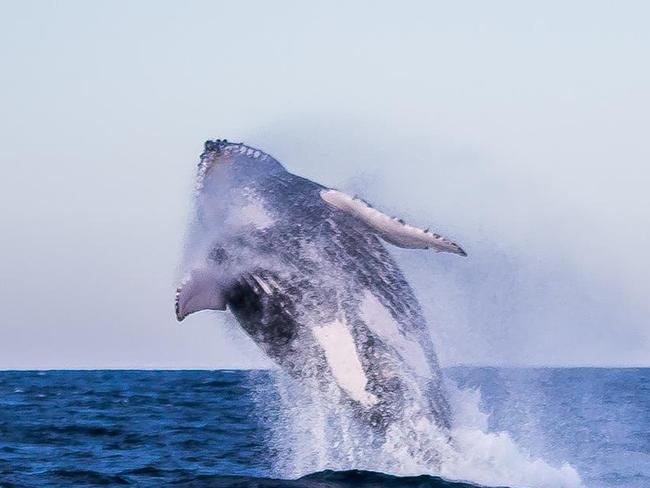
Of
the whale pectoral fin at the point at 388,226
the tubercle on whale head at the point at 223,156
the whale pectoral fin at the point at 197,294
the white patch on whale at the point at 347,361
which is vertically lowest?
the white patch on whale at the point at 347,361

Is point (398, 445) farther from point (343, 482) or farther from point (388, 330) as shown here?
point (388, 330)

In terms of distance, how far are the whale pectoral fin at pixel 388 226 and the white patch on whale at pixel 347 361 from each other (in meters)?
1.00

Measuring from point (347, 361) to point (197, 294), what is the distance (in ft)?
5.14

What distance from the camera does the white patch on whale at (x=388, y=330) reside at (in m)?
11.4

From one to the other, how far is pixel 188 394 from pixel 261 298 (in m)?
28.5

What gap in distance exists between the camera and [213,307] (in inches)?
454

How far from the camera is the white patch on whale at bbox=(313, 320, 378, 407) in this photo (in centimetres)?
1129

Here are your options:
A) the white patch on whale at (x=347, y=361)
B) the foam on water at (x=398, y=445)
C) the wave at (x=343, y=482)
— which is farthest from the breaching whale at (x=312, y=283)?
the wave at (x=343, y=482)

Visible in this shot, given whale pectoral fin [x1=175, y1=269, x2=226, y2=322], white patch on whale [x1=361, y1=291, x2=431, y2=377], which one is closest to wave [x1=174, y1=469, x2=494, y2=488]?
white patch on whale [x1=361, y1=291, x2=431, y2=377]

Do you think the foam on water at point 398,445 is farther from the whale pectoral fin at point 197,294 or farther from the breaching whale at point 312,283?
the whale pectoral fin at point 197,294

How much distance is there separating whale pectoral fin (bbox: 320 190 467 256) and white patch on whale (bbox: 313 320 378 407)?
998mm

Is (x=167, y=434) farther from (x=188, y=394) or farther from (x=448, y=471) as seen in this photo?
(x=188, y=394)

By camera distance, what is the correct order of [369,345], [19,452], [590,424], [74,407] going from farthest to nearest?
[74,407] < [590,424] < [19,452] < [369,345]

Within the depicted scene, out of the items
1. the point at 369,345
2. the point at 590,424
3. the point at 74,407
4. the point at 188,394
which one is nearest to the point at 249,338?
the point at 369,345
